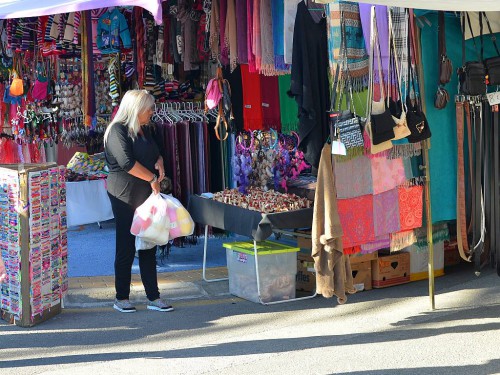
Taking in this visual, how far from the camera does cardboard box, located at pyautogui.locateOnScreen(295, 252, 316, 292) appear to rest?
307 inches

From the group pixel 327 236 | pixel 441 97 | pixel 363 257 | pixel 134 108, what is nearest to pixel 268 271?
pixel 363 257

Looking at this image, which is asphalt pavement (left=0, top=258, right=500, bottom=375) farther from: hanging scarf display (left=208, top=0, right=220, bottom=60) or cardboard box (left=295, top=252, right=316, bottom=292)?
hanging scarf display (left=208, top=0, right=220, bottom=60)

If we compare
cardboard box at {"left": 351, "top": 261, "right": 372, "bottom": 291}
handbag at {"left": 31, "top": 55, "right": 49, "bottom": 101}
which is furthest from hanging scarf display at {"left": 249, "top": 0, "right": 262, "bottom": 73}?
handbag at {"left": 31, "top": 55, "right": 49, "bottom": 101}

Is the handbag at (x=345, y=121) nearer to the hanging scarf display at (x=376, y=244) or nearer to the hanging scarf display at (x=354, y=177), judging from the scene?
the hanging scarf display at (x=354, y=177)

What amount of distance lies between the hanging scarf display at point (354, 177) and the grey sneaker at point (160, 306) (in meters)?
1.76

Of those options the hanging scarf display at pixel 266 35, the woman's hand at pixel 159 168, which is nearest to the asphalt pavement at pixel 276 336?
the woman's hand at pixel 159 168

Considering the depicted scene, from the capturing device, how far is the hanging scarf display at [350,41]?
6547 mm

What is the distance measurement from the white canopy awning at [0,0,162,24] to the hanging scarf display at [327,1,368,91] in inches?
54.8

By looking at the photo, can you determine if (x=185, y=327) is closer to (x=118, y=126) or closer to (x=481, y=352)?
(x=118, y=126)

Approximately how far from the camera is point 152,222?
7074 millimetres

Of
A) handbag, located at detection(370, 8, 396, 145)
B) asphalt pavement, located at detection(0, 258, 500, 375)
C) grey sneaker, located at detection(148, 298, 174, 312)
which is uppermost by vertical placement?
handbag, located at detection(370, 8, 396, 145)

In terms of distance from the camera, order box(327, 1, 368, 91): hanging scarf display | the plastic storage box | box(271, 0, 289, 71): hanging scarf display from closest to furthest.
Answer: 1. box(327, 1, 368, 91): hanging scarf display
2. the plastic storage box
3. box(271, 0, 289, 71): hanging scarf display

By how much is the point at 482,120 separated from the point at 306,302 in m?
2.08

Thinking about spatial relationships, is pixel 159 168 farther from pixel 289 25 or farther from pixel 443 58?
pixel 443 58
